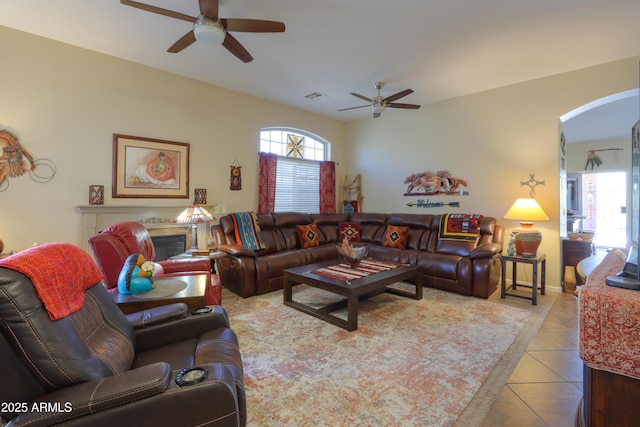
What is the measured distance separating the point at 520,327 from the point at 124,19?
4.86m

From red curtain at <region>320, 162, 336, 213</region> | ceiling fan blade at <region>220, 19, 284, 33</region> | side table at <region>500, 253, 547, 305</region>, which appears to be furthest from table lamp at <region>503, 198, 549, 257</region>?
ceiling fan blade at <region>220, 19, 284, 33</region>

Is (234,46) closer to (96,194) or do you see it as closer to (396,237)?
(96,194)

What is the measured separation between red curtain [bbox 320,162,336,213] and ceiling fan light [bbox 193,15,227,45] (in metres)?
3.73

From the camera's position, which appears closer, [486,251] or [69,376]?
[69,376]

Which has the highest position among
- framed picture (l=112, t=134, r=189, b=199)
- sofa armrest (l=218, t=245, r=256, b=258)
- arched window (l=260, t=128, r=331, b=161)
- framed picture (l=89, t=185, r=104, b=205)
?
arched window (l=260, t=128, r=331, b=161)

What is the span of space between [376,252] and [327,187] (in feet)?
6.64

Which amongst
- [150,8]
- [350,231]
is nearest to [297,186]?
[350,231]

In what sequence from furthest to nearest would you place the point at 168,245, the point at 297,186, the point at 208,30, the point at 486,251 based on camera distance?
the point at 297,186, the point at 168,245, the point at 486,251, the point at 208,30

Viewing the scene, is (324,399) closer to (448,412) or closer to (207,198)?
(448,412)

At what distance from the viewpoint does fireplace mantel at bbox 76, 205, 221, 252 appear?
345 cm

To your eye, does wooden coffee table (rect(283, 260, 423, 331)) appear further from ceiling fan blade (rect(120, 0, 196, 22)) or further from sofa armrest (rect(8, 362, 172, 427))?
ceiling fan blade (rect(120, 0, 196, 22))

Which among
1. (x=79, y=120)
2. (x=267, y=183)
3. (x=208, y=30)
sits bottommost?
(x=267, y=183)

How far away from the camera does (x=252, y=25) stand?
2.38 metres

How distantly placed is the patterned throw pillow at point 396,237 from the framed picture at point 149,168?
3.21 meters
